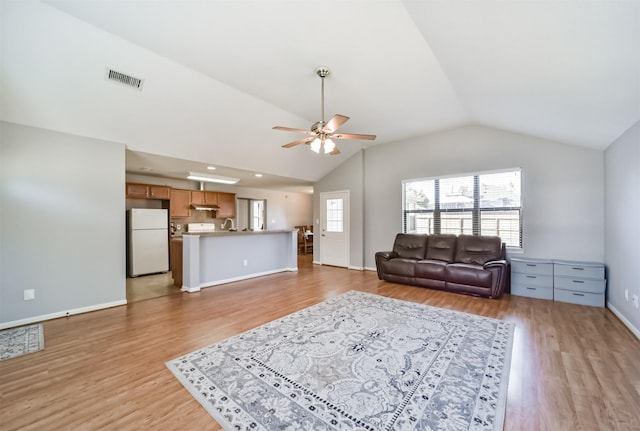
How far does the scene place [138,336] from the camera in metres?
2.93

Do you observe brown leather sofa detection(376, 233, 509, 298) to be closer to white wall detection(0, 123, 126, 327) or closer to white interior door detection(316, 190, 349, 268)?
white interior door detection(316, 190, 349, 268)

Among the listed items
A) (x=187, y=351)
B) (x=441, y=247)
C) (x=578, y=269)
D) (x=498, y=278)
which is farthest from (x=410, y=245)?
(x=187, y=351)

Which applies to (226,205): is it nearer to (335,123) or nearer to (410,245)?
(410,245)

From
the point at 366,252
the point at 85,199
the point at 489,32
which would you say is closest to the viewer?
the point at 489,32

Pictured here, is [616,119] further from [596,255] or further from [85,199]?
[85,199]

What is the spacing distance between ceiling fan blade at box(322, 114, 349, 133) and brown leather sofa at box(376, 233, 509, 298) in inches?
122

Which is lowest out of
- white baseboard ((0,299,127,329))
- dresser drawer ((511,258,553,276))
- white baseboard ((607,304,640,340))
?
white baseboard ((0,299,127,329))

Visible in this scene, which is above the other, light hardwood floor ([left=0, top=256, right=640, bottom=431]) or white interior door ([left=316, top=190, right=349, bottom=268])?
white interior door ([left=316, top=190, right=349, bottom=268])

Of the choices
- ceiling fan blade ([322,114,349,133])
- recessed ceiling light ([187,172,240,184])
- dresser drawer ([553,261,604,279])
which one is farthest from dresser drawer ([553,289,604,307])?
recessed ceiling light ([187,172,240,184])

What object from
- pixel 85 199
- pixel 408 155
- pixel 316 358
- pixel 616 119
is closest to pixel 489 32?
pixel 616 119

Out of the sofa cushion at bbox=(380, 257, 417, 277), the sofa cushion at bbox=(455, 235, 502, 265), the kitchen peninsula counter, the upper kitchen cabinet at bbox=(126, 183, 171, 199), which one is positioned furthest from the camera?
the upper kitchen cabinet at bbox=(126, 183, 171, 199)

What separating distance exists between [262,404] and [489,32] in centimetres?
328

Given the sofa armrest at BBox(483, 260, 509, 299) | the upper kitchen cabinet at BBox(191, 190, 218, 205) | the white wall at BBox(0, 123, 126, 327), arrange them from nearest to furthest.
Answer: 1. the white wall at BBox(0, 123, 126, 327)
2. the sofa armrest at BBox(483, 260, 509, 299)
3. the upper kitchen cabinet at BBox(191, 190, 218, 205)

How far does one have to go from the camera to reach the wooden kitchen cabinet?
6.91 metres
